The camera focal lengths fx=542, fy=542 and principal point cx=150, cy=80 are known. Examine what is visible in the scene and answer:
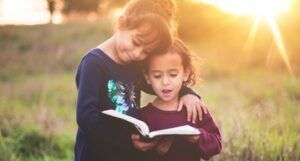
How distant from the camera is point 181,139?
3.67m

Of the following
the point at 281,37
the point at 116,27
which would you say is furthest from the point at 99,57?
the point at 281,37

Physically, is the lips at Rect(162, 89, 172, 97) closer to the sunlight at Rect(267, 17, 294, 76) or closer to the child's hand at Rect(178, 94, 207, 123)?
the child's hand at Rect(178, 94, 207, 123)

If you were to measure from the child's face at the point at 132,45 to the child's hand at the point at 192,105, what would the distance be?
0.47 m

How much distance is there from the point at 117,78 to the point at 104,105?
0.67ft

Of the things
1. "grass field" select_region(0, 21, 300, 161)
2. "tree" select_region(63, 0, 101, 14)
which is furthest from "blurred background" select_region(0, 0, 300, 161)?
"tree" select_region(63, 0, 101, 14)


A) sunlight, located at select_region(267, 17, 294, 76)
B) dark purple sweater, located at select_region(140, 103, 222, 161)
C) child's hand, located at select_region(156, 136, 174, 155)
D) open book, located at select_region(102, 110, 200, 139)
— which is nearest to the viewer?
open book, located at select_region(102, 110, 200, 139)

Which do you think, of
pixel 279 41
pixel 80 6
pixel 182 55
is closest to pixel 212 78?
pixel 279 41

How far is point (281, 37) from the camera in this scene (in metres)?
18.8

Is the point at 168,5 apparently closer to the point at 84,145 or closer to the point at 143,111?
the point at 143,111

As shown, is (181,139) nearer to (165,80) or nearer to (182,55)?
(165,80)

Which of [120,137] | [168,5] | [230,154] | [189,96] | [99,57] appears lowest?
[230,154]

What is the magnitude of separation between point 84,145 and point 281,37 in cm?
1604

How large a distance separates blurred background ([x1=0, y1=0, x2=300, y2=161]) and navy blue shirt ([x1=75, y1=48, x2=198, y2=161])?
26.0 inches

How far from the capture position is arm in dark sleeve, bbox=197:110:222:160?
3615 millimetres
